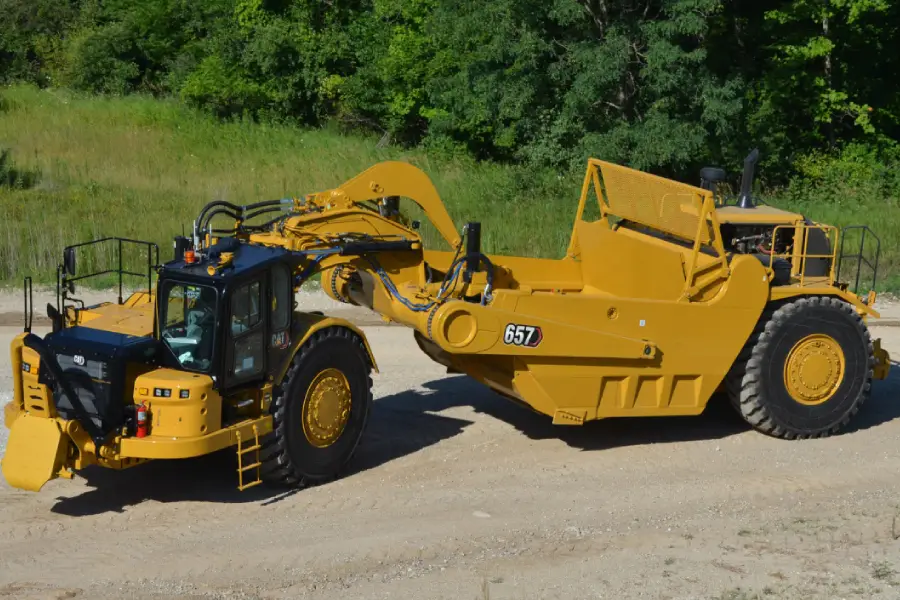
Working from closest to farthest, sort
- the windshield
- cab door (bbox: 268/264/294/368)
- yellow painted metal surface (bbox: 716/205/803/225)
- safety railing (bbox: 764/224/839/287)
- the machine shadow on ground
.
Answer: the windshield < cab door (bbox: 268/264/294/368) < the machine shadow on ground < safety railing (bbox: 764/224/839/287) < yellow painted metal surface (bbox: 716/205/803/225)

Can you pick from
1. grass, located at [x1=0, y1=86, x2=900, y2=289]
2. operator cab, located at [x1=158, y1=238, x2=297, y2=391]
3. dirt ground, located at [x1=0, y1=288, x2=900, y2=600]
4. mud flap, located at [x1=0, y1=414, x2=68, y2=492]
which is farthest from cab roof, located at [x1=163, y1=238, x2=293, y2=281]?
grass, located at [x1=0, y1=86, x2=900, y2=289]

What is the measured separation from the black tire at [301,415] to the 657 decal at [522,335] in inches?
47.0

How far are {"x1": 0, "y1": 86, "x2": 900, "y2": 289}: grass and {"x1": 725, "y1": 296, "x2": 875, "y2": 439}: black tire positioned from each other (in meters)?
8.01

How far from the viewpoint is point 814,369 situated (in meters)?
10.9

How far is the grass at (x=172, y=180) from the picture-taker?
1936 cm

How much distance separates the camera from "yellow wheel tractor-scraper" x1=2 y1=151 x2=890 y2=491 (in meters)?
8.61

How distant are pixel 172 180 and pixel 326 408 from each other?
1627 cm

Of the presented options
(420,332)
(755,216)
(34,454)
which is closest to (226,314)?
(34,454)

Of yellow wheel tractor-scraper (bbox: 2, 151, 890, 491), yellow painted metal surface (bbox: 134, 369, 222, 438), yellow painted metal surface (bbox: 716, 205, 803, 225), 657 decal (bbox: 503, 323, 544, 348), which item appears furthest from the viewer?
yellow painted metal surface (bbox: 716, 205, 803, 225)

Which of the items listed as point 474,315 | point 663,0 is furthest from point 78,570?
point 663,0

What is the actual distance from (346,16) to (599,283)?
78.1ft

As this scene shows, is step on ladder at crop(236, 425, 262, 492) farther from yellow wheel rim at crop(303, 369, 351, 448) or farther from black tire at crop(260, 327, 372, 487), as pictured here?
yellow wheel rim at crop(303, 369, 351, 448)

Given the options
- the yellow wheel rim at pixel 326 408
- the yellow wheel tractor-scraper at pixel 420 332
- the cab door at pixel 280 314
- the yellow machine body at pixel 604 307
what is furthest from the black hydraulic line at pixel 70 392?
the yellow machine body at pixel 604 307

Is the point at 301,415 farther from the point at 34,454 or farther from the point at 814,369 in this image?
the point at 814,369
